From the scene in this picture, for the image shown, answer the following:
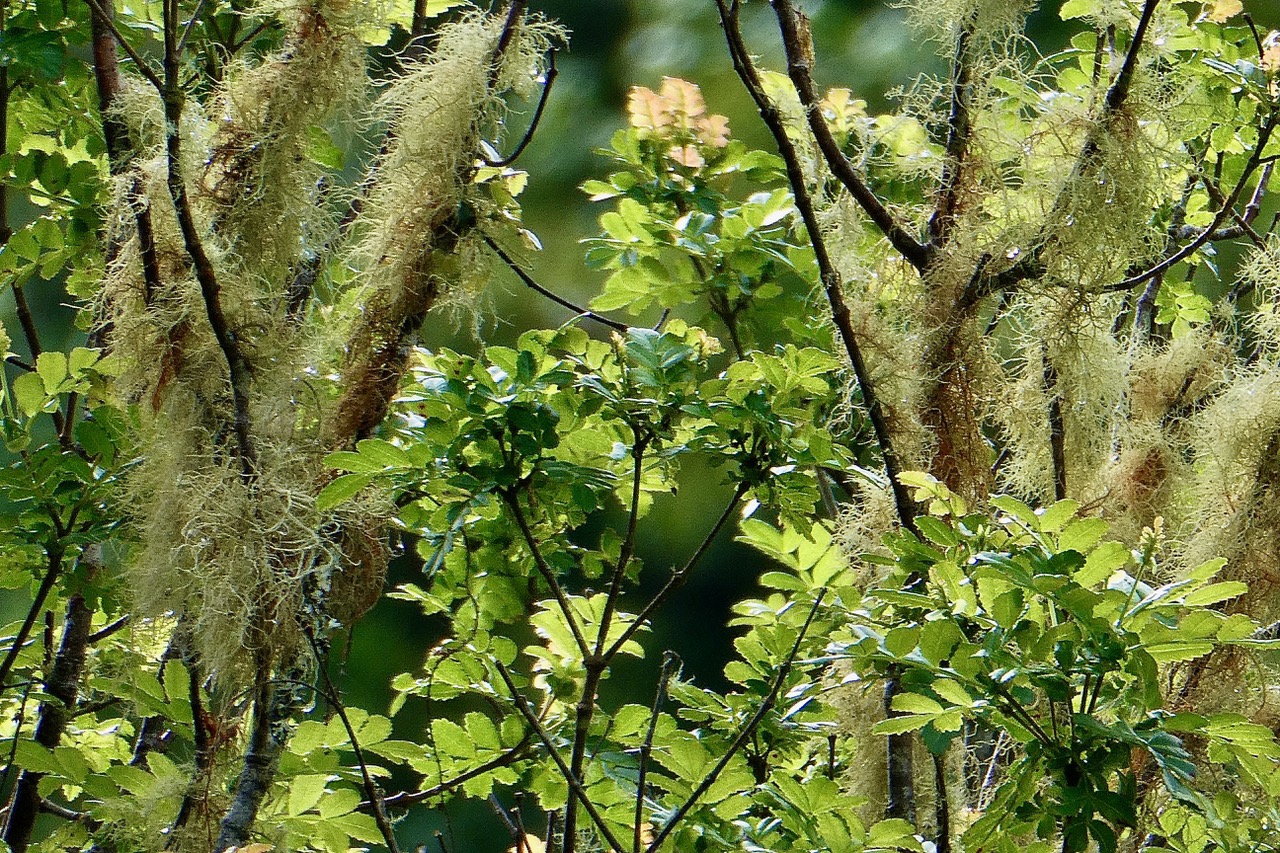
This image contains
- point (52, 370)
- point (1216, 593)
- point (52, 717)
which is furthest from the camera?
point (52, 717)

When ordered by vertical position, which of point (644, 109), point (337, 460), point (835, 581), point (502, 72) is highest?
point (644, 109)

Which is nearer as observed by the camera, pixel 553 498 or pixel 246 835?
pixel 246 835

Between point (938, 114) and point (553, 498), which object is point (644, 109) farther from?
point (553, 498)

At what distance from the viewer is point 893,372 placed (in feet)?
4.57

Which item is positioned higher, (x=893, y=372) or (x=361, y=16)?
(x=361, y=16)

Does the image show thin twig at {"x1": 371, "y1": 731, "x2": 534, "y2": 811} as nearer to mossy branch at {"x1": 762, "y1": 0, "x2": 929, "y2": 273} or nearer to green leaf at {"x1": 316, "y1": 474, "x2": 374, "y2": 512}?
green leaf at {"x1": 316, "y1": 474, "x2": 374, "y2": 512}

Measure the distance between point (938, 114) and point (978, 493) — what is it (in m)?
0.44

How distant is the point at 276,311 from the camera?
130cm

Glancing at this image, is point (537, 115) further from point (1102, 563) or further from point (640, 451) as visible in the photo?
point (1102, 563)

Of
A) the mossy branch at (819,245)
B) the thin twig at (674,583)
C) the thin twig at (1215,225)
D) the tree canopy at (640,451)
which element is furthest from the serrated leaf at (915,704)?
the thin twig at (1215,225)

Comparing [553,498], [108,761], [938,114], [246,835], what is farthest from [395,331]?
[108,761]

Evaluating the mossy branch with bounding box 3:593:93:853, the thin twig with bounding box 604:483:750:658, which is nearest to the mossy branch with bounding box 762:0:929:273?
the thin twig with bounding box 604:483:750:658

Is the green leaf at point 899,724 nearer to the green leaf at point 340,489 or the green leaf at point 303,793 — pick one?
the green leaf at point 340,489

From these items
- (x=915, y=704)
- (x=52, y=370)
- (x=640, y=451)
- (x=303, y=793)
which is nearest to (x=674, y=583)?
(x=640, y=451)
